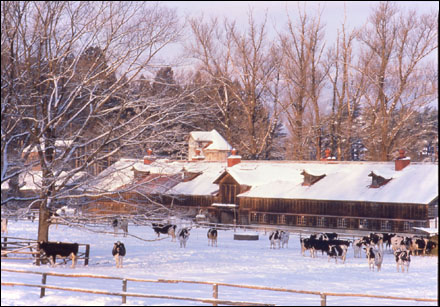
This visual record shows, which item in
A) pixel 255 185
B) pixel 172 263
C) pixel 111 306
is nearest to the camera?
pixel 111 306

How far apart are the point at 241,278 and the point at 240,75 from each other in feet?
145

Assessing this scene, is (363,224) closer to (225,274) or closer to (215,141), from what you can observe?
(225,274)

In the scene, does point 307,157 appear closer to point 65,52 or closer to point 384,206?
point 384,206

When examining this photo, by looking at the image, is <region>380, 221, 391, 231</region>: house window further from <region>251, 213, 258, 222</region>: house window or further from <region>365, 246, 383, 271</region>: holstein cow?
<region>365, 246, 383, 271</region>: holstein cow

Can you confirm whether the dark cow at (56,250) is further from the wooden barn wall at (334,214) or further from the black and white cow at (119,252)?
the wooden barn wall at (334,214)

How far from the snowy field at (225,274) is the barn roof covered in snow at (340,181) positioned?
896cm

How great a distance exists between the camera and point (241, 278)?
26188mm

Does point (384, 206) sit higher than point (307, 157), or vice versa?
point (307, 157)

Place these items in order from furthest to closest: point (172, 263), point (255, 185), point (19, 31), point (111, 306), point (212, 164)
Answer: point (212, 164)
point (255, 185)
point (172, 263)
point (19, 31)
point (111, 306)

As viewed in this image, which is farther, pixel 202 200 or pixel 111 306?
pixel 202 200

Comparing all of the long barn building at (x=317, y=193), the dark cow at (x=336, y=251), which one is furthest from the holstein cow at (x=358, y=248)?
the long barn building at (x=317, y=193)

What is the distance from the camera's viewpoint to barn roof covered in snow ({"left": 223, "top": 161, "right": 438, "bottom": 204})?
163 feet

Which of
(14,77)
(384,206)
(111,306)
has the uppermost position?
(14,77)

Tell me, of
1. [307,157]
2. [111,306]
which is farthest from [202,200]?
[111,306]
